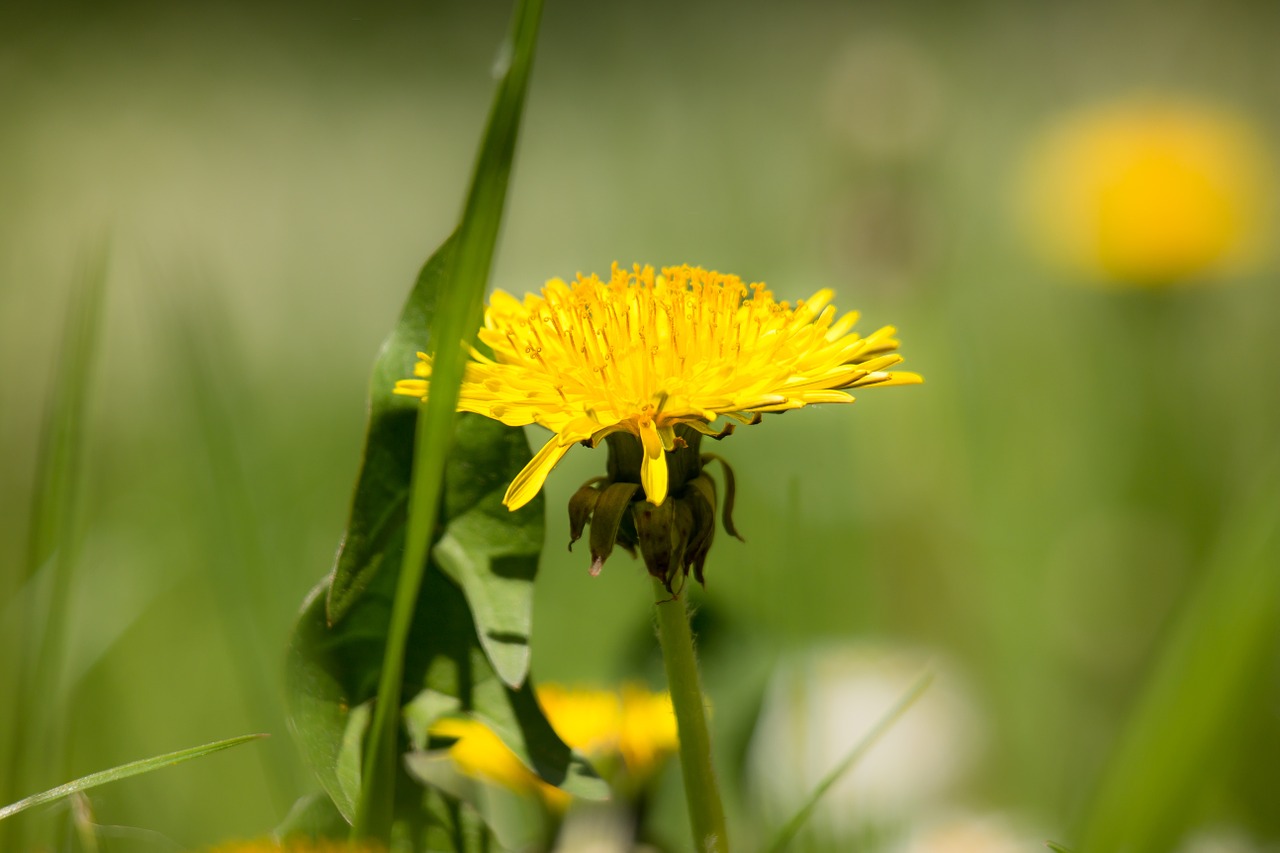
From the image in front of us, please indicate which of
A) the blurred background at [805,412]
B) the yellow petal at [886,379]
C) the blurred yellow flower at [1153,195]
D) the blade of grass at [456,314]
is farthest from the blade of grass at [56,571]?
the blurred yellow flower at [1153,195]

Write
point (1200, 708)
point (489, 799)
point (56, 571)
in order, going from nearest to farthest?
point (1200, 708), point (56, 571), point (489, 799)

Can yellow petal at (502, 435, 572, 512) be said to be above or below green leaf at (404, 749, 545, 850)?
above

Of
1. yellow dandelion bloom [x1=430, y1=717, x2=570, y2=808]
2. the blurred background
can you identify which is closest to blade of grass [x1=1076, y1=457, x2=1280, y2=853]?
the blurred background

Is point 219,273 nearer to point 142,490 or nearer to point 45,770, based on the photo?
point 142,490

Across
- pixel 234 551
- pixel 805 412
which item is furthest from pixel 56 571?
pixel 805 412

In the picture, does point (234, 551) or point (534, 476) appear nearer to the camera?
Answer: point (534, 476)

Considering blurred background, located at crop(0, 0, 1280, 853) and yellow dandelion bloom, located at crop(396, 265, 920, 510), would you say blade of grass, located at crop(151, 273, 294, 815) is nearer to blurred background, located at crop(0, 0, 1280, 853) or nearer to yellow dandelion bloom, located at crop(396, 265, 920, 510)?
blurred background, located at crop(0, 0, 1280, 853)

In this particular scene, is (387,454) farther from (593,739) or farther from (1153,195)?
(1153,195)
